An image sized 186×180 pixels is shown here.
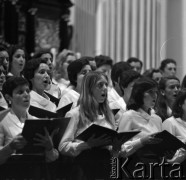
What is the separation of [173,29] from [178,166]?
5735mm

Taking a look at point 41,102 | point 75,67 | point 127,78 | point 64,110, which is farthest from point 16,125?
point 127,78

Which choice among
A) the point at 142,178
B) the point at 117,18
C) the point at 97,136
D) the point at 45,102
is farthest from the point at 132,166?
the point at 117,18

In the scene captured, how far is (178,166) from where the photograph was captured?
4.89 metres

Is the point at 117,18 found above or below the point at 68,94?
above

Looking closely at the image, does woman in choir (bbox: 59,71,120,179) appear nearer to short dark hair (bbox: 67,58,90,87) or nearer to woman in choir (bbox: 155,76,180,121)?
short dark hair (bbox: 67,58,90,87)

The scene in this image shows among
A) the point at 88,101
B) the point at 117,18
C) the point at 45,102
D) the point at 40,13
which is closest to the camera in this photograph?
the point at 88,101

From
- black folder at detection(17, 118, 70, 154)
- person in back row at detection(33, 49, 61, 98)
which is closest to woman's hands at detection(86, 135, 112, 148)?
black folder at detection(17, 118, 70, 154)

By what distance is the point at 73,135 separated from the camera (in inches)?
181

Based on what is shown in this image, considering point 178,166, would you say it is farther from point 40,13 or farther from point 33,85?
point 40,13

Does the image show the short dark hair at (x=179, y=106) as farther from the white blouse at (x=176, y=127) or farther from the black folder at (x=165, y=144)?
the black folder at (x=165, y=144)

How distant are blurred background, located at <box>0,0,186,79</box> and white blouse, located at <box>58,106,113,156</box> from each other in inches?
189

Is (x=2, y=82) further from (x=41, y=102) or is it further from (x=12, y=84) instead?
(x=12, y=84)

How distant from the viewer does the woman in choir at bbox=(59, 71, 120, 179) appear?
14.8 feet

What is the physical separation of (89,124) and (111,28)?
7.03 metres
